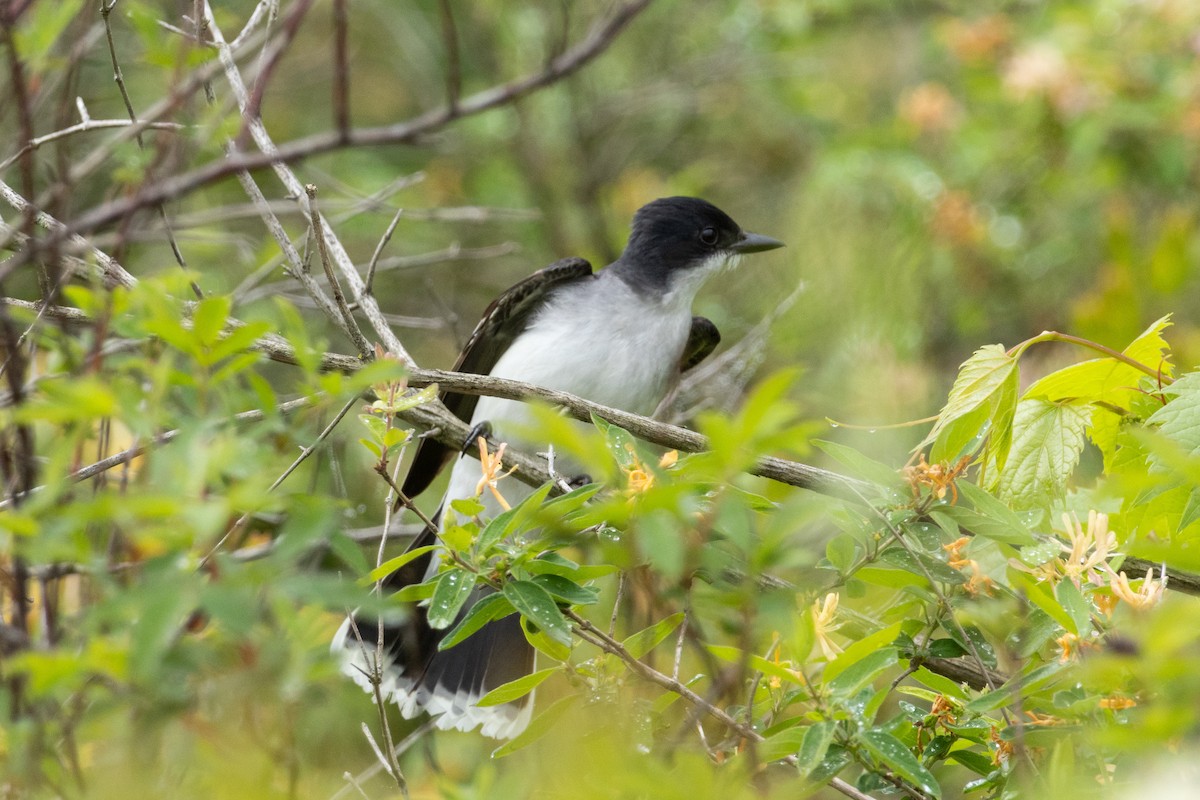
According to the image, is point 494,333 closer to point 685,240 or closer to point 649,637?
point 685,240

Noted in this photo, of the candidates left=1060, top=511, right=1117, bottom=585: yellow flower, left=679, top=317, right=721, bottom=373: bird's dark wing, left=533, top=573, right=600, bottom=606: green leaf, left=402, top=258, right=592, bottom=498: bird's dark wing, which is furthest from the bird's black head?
left=1060, top=511, right=1117, bottom=585: yellow flower

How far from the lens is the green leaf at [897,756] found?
2.06m

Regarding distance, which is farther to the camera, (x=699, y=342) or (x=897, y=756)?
(x=699, y=342)

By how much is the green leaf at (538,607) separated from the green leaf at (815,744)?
43 centimetres

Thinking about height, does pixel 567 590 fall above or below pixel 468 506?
below

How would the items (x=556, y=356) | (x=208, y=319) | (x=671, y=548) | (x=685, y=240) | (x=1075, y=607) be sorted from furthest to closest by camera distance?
(x=685, y=240) → (x=556, y=356) → (x=1075, y=607) → (x=208, y=319) → (x=671, y=548)

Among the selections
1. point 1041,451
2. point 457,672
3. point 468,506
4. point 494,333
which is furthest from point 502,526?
point 494,333

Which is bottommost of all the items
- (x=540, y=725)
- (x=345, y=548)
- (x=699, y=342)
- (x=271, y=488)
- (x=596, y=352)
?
(x=699, y=342)

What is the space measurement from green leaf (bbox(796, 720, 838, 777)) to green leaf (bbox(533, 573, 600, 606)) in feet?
1.43

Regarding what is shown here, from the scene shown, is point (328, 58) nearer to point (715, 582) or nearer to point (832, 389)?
point (832, 389)

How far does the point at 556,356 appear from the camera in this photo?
504 cm

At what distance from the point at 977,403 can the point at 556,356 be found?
105 inches

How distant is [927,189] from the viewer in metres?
7.14

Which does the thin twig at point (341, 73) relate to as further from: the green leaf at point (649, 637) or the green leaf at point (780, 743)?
the green leaf at point (780, 743)
